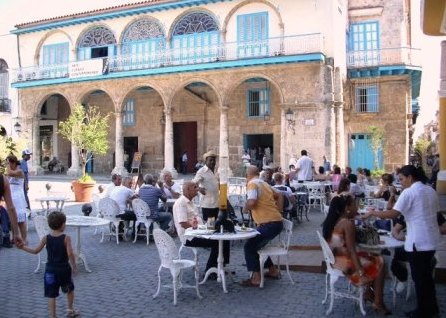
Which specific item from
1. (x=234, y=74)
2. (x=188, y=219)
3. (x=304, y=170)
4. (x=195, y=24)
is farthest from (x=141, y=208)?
(x=195, y=24)

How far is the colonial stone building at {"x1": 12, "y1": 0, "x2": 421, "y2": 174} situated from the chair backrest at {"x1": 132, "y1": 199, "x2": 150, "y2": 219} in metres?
11.0

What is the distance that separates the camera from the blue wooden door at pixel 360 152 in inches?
843

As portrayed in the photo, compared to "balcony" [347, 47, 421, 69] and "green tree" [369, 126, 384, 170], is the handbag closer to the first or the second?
"green tree" [369, 126, 384, 170]

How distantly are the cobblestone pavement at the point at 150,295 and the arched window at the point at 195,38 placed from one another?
569 inches

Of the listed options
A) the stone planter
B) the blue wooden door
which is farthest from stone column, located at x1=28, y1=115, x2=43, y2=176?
the blue wooden door

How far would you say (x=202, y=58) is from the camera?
67.0 feet

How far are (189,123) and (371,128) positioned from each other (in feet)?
31.2

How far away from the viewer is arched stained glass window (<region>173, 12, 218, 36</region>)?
2084cm

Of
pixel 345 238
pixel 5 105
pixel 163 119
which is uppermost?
pixel 5 105

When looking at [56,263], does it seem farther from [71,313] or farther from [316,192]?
[316,192]

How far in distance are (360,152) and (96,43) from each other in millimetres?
14062

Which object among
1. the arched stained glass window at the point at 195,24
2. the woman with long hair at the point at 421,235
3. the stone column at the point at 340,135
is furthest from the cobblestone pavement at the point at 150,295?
the arched stained glass window at the point at 195,24

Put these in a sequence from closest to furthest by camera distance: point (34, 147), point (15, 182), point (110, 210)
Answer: point (15, 182) < point (110, 210) < point (34, 147)

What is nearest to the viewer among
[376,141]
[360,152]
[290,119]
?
[290,119]
